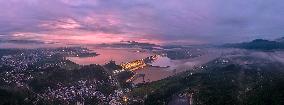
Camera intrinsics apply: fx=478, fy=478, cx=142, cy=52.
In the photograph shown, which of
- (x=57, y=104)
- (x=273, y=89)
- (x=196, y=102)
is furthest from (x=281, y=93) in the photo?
(x=57, y=104)

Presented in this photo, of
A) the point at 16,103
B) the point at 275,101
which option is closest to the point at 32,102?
the point at 16,103

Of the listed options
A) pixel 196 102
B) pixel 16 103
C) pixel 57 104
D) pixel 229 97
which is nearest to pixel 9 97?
pixel 16 103

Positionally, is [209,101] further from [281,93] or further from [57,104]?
[57,104]

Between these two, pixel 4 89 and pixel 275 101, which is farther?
pixel 4 89

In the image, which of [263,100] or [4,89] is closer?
[263,100]

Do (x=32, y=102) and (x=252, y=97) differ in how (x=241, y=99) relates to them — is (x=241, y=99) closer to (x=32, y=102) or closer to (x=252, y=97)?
(x=252, y=97)

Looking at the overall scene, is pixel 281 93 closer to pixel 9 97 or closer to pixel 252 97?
pixel 252 97

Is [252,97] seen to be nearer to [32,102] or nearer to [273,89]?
[273,89]
